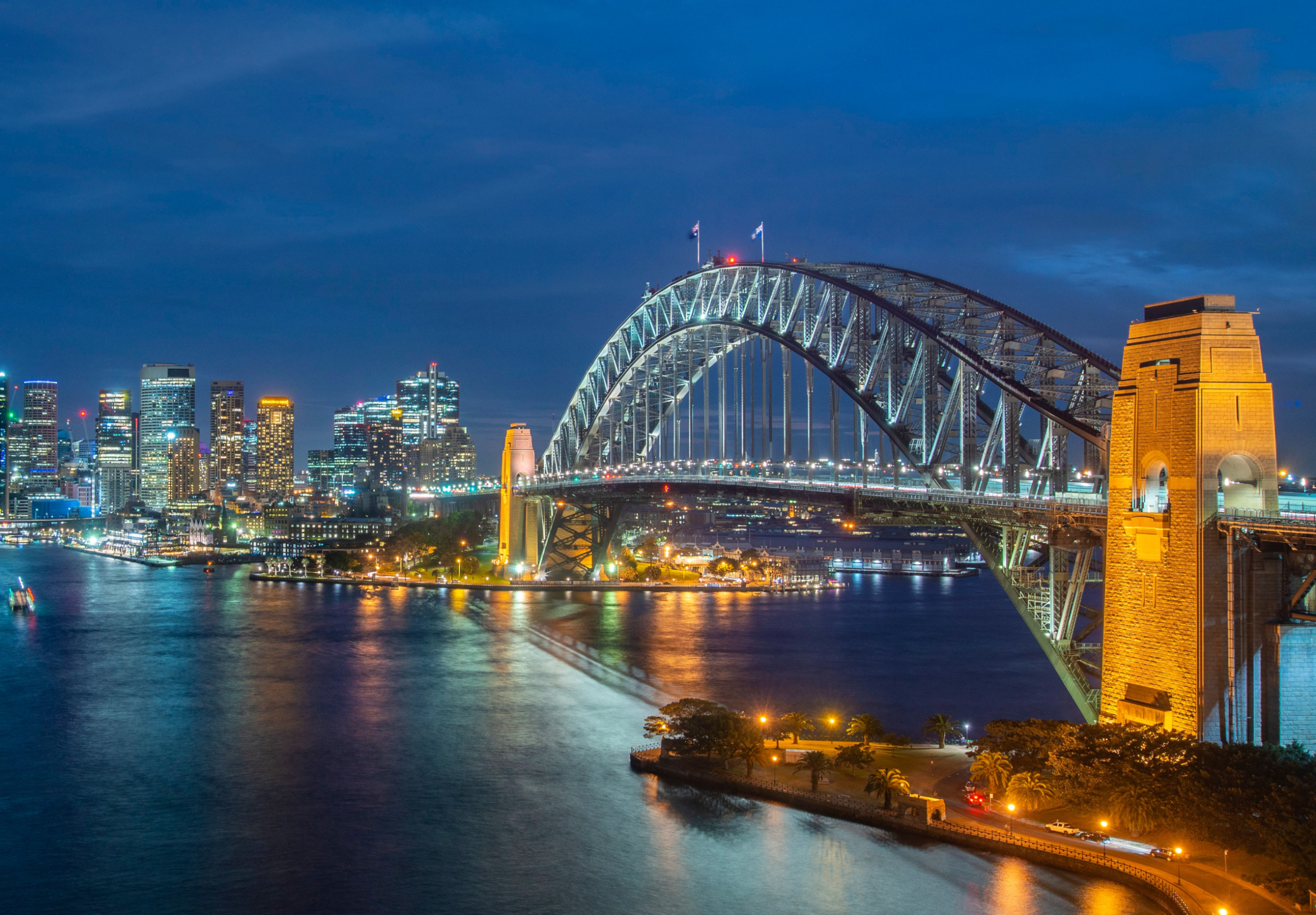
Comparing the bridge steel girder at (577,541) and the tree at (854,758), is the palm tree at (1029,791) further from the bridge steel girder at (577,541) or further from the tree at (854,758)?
the bridge steel girder at (577,541)

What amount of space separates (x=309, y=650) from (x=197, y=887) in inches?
1125

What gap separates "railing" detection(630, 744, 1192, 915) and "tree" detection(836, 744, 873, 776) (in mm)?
966

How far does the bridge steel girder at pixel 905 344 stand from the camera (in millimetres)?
27422

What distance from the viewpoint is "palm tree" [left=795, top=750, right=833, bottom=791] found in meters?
25.8

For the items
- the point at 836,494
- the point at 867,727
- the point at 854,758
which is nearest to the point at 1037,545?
the point at 867,727

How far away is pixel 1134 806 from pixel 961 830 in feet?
11.0

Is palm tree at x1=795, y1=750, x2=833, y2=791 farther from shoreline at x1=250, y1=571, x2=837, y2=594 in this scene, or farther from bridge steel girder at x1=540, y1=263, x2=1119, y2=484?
shoreline at x1=250, y1=571, x2=837, y2=594

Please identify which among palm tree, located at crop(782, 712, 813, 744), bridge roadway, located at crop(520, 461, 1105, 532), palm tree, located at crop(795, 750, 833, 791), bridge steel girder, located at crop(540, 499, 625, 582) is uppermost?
bridge roadway, located at crop(520, 461, 1105, 532)

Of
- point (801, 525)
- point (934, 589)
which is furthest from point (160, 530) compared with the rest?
point (934, 589)

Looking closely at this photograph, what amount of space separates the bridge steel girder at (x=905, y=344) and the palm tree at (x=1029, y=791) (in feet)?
23.7

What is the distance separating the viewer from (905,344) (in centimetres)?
3534

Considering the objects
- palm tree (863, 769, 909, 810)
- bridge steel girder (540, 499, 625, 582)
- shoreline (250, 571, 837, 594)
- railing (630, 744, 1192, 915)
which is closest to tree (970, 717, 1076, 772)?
palm tree (863, 769, 909, 810)

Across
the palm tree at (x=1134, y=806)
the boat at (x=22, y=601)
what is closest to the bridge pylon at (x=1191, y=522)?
Answer: the palm tree at (x=1134, y=806)

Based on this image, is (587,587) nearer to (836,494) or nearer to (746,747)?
(836,494)
